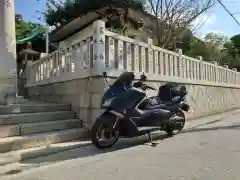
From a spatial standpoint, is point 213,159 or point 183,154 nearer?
point 213,159

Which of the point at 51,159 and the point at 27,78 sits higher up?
the point at 27,78

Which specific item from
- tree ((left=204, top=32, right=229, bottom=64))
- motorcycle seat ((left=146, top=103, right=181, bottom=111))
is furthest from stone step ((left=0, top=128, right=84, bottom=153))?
tree ((left=204, top=32, right=229, bottom=64))

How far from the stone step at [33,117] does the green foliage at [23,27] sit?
1386 centimetres

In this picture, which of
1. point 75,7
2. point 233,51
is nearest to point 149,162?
point 75,7

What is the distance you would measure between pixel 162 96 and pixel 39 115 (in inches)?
97.4

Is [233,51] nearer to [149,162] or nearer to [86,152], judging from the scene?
[86,152]

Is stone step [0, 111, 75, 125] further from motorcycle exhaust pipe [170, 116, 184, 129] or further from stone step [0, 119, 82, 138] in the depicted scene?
motorcycle exhaust pipe [170, 116, 184, 129]

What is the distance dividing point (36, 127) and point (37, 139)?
1.34 feet

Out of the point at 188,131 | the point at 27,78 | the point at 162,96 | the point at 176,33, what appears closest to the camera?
the point at 162,96

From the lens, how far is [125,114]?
452 centimetres

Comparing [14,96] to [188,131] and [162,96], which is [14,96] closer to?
[162,96]

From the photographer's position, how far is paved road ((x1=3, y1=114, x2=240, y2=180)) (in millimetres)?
3189

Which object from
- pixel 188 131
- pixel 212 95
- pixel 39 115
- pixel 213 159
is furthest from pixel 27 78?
pixel 213 159

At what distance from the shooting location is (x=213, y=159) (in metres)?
3.77
